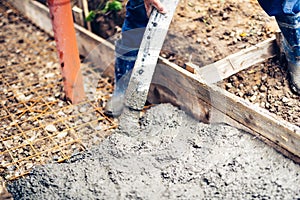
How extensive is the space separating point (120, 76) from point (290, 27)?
4.48 feet

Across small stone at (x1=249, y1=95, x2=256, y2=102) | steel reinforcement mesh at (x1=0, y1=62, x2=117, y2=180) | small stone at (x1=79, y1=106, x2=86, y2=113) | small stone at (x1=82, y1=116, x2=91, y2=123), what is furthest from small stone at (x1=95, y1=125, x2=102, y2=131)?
small stone at (x1=249, y1=95, x2=256, y2=102)

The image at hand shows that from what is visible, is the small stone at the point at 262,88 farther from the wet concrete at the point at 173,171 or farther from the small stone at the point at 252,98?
the wet concrete at the point at 173,171

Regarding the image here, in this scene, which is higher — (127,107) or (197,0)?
(197,0)

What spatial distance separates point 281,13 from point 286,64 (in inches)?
19.4

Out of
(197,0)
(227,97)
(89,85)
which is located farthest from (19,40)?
(227,97)

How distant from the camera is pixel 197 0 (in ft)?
13.5

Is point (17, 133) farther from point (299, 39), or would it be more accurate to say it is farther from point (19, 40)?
point (299, 39)

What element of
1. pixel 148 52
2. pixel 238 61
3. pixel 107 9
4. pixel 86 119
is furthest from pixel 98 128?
pixel 107 9

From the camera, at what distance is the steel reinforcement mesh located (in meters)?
3.22

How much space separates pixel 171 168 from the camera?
289 cm

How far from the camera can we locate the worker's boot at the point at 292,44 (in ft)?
9.93

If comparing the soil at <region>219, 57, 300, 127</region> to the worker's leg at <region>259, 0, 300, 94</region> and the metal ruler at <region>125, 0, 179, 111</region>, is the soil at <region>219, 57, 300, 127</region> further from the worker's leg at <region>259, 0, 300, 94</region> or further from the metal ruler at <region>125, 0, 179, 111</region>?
the metal ruler at <region>125, 0, 179, 111</region>

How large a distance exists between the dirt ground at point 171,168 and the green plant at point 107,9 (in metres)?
1.27

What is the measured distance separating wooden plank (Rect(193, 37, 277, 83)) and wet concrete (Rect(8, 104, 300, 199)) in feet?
1.26
